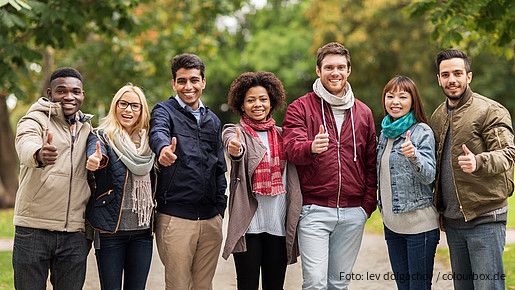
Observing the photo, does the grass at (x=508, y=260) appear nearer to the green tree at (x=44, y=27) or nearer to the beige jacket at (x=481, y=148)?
the beige jacket at (x=481, y=148)

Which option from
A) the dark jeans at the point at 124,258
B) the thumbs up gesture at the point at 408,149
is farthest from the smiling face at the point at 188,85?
the thumbs up gesture at the point at 408,149

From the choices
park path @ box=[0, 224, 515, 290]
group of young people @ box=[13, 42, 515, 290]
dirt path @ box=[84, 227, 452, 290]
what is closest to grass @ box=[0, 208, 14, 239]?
park path @ box=[0, 224, 515, 290]

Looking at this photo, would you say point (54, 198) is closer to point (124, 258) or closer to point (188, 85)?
point (124, 258)

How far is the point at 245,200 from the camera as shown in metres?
5.50

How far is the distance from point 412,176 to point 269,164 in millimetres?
1075

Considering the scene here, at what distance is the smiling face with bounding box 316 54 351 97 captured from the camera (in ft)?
18.3

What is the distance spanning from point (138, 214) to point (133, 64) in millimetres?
12231

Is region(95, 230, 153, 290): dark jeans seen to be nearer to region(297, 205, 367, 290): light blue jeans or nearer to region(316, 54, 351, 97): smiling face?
region(297, 205, 367, 290): light blue jeans

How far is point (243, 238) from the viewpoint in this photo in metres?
5.44

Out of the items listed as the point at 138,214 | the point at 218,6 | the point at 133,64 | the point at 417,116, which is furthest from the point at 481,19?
the point at 133,64

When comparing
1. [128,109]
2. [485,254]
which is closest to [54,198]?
[128,109]

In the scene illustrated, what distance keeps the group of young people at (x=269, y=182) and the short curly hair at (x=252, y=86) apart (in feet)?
0.04

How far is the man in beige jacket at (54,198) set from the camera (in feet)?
16.5

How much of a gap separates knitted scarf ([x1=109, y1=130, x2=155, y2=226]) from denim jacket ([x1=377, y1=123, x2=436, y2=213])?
182cm
